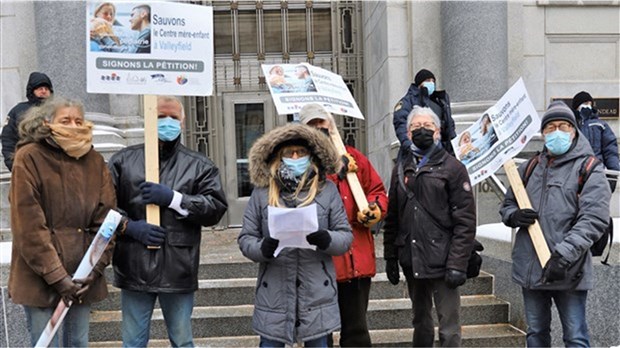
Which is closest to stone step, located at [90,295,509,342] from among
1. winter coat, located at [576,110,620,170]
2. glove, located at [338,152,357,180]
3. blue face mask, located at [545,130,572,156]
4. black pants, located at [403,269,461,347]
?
black pants, located at [403,269,461,347]

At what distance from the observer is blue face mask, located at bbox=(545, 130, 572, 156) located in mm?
4125

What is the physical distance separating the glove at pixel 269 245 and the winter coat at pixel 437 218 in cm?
114

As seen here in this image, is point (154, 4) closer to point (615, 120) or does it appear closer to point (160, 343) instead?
point (160, 343)

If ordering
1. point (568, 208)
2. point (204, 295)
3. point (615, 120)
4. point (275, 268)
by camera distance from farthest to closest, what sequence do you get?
1. point (615, 120)
2. point (204, 295)
3. point (568, 208)
4. point (275, 268)

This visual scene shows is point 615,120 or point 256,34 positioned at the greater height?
point 256,34

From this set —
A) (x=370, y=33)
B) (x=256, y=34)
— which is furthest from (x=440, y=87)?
(x=256, y=34)

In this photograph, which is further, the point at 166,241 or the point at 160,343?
the point at 160,343

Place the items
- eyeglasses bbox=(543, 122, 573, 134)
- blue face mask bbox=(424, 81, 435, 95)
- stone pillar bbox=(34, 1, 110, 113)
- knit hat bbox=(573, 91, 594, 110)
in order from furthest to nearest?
stone pillar bbox=(34, 1, 110, 113)
knit hat bbox=(573, 91, 594, 110)
blue face mask bbox=(424, 81, 435, 95)
eyeglasses bbox=(543, 122, 573, 134)

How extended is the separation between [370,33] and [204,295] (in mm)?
6135

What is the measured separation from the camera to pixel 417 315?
4.45 meters

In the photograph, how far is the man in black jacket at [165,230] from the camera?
3.79m

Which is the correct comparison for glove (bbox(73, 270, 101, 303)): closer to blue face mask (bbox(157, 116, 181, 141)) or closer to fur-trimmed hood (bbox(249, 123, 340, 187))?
blue face mask (bbox(157, 116, 181, 141))

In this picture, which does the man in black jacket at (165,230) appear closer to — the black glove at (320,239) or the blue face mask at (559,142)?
the black glove at (320,239)

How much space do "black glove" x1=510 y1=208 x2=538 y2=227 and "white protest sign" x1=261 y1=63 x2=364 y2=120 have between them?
1467 millimetres
